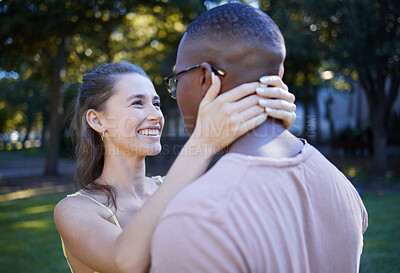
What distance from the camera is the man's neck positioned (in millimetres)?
1397

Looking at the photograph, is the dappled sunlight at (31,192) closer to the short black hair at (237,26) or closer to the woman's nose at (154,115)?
the woman's nose at (154,115)

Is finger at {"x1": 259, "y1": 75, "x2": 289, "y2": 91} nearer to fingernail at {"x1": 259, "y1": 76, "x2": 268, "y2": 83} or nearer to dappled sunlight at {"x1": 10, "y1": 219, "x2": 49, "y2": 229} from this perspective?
fingernail at {"x1": 259, "y1": 76, "x2": 268, "y2": 83}

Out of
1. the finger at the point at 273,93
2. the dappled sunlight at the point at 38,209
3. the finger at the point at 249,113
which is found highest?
the finger at the point at 273,93

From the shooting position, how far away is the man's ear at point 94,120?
2.76 meters

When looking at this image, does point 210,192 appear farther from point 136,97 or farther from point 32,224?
point 32,224

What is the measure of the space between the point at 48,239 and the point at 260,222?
7.03 m

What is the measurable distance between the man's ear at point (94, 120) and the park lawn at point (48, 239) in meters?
3.90

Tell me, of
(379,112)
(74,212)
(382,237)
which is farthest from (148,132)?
(379,112)

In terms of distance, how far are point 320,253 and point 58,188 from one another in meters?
12.9

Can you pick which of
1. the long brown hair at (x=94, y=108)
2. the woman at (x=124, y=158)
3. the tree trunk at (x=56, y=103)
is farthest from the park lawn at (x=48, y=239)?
the tree trunk at (x=56, y=103)

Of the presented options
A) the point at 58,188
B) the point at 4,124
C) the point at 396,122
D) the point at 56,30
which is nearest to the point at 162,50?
the point at 56,30

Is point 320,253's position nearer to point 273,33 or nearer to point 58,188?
point 273,33

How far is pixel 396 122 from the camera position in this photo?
22969 mm

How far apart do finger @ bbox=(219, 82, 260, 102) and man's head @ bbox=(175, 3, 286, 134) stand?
4 centimetres
